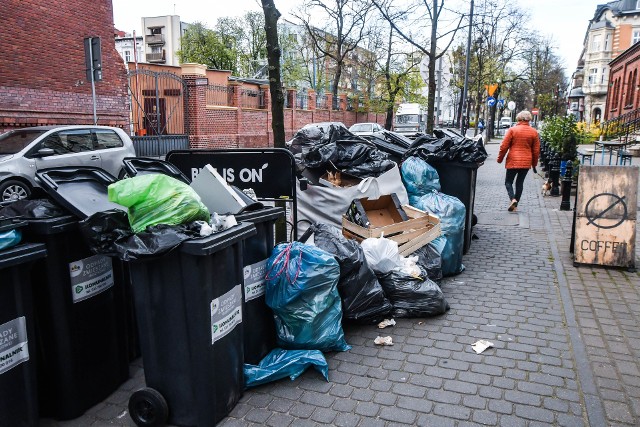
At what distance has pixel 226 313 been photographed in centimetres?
301

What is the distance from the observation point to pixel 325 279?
368 cm

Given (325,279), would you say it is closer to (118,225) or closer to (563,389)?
(118,225)

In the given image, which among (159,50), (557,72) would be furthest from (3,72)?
(159,50)

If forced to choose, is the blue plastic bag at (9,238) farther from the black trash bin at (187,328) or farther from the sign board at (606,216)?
the sign board at (606,216)

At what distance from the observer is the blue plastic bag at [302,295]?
360cm

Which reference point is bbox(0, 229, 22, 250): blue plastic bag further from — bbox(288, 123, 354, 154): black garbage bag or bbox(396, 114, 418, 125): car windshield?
bbox(396, 114, 418, 125): car windshield

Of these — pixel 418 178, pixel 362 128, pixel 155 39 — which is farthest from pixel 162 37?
pixel 418 178

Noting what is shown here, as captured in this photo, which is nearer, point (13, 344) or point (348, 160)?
point (13, 344)

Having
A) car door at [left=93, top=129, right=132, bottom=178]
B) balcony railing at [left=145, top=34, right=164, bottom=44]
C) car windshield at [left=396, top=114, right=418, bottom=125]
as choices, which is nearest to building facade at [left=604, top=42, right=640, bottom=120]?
car windshield at [left=396, top=114, right=418, bottom=125]

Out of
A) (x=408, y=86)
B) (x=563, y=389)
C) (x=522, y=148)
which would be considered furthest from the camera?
(x=408, y=86)

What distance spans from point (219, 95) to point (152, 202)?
22191mm

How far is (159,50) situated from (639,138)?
68.1 metres

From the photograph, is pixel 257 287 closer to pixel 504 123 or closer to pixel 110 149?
pixel 110 149

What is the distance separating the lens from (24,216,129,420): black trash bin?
2.87m
